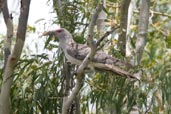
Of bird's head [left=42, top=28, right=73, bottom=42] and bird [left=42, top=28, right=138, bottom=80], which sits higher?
bird's head [left=42, top=28, right=73, bottom=42]

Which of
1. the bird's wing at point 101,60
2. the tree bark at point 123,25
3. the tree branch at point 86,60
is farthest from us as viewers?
the tree bark at point 123,25

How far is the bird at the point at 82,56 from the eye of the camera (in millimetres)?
2584

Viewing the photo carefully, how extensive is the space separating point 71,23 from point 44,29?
Result: 18cm

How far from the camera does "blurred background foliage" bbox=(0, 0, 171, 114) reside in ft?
8.92

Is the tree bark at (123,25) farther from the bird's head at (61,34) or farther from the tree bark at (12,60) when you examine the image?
the tree bark at (12,60)

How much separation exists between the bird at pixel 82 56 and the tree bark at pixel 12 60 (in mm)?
145

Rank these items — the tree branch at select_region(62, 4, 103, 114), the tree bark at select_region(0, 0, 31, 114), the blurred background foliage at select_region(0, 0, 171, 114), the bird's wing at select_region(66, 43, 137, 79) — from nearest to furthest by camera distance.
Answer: the tree branch at select_region(62, 4, 103, 114), the bird's wing at select_region(66, 43, 137, 79), the blurred background foliage at select_region(0, 0, 171, 114), the tree bark at select_region(0, 0, 31, 114)

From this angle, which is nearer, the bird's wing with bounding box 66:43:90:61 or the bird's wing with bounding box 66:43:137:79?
the bird's wing with bounding box 66:43:137:79

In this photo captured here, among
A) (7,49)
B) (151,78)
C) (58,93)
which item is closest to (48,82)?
(58,93)

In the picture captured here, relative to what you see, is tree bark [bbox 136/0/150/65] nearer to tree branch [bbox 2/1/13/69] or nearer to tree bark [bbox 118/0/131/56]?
tree bark [bbox 118/0/131/56]

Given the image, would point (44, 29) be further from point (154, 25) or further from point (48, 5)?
point (154, 25)

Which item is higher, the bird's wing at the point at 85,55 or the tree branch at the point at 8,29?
the tree branch at the point at 8,29

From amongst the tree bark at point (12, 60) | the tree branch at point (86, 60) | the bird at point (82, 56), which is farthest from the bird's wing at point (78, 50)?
the tree branch at point (86, 60)

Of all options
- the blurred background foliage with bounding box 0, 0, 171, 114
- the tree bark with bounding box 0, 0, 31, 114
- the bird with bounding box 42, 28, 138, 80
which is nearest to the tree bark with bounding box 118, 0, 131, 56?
the blurred background foliage with bounding box 0, 0, 171, 114
